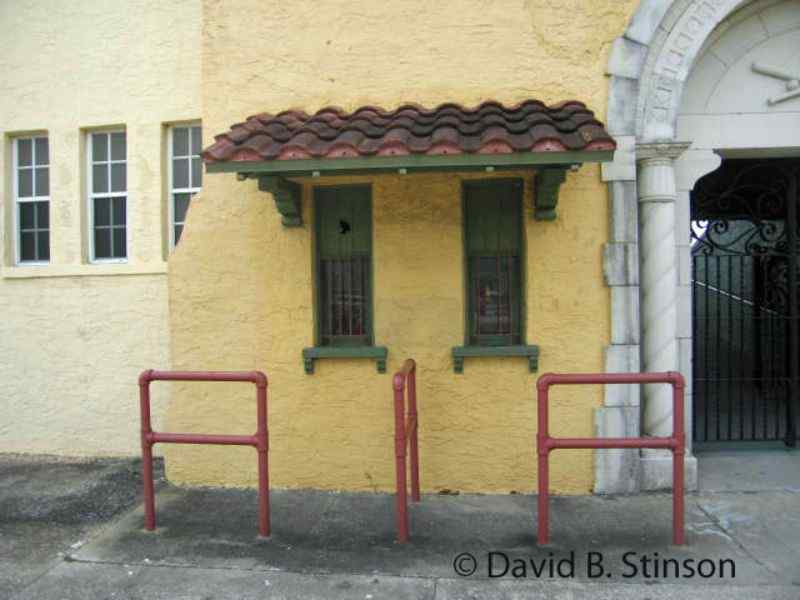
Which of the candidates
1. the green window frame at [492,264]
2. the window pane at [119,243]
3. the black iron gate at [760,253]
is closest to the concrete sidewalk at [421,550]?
the black iron gate at [760,253]

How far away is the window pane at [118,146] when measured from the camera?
7199mm

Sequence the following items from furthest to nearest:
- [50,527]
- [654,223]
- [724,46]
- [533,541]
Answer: [724,46] → [654,223] → [50,527] → [533,541]

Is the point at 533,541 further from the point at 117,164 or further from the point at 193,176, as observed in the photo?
the point at 117,164

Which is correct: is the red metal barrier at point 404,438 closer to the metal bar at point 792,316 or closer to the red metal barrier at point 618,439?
the red metal barrier at point 618,439

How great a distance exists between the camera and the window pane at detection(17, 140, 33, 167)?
7387mm

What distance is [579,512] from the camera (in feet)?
16.8

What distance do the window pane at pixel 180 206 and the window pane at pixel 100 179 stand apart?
82cm

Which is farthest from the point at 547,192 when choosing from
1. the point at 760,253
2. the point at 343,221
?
the point at 760,253

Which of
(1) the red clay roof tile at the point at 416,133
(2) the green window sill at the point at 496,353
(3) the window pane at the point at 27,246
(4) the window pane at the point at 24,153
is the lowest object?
(2) the green window sill at the point at 496,353

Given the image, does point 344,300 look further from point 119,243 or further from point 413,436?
point 119,243

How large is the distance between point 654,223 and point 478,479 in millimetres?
2585

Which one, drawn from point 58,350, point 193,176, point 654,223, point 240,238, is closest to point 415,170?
point 240,238

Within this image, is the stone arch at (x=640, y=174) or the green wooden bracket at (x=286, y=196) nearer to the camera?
the green wooden bracket at (x=286, y=196)

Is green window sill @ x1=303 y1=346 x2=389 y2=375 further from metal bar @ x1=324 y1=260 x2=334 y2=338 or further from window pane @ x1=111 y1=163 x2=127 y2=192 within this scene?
window pane @ x1=111 y1=163 x2=127 y2=192
